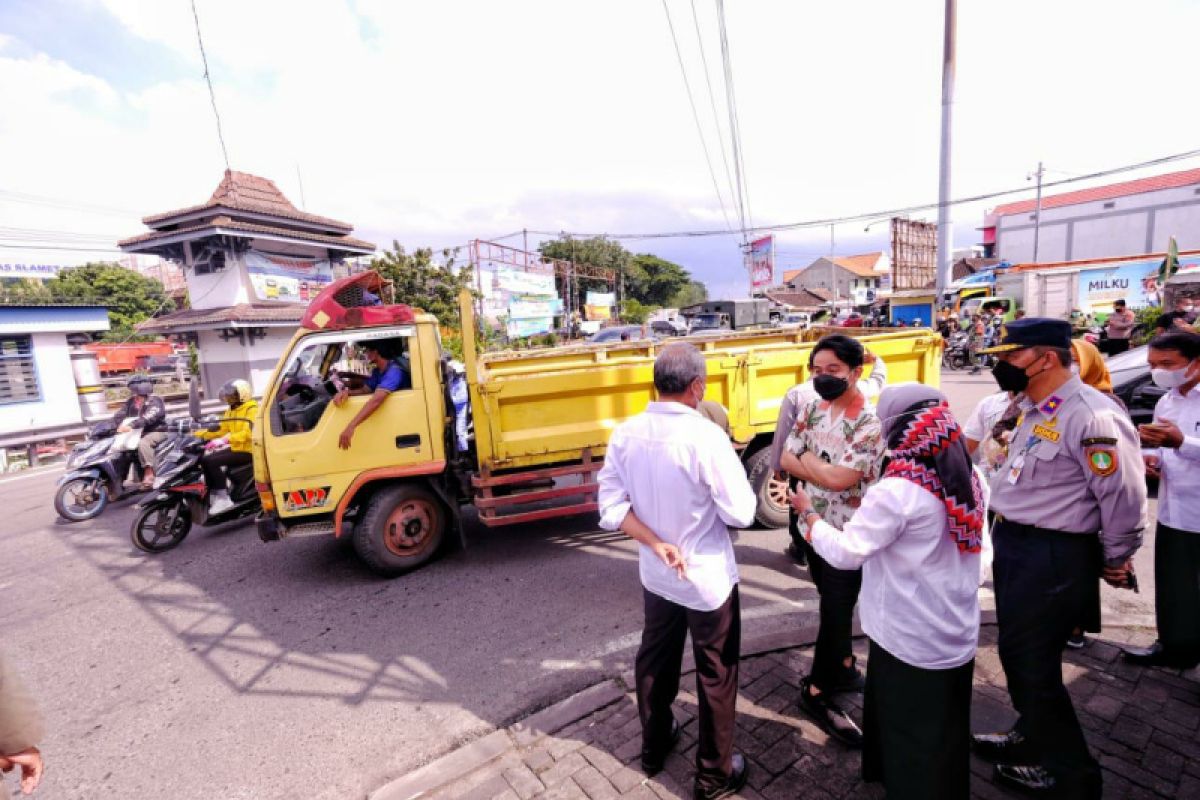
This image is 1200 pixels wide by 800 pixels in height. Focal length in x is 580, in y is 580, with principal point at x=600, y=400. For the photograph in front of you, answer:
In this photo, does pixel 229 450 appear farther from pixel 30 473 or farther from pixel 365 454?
Answer: pixel 30 473

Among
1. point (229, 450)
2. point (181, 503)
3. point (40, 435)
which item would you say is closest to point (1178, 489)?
point (229, 450)

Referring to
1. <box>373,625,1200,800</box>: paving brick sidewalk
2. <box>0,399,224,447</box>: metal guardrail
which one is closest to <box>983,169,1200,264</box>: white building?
<box>373,625,1200,800</box>: paving brick sidewalk

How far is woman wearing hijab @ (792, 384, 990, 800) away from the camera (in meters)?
1.70

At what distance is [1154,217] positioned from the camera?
112 feet

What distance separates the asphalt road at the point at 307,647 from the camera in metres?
2.79

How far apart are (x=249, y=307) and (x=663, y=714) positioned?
17.7m

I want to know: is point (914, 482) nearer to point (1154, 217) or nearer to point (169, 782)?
point (169, 782)

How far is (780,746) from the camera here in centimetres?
250

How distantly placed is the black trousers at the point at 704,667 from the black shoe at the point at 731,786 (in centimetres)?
2

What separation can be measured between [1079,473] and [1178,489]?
1084 mm

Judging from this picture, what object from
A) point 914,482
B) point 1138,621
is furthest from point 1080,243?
point 914,482

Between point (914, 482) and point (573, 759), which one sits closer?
point (914, 482)

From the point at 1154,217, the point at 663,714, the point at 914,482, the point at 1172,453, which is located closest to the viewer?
the point at 914,482

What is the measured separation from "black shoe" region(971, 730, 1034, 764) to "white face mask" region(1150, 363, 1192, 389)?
5.71 ft
